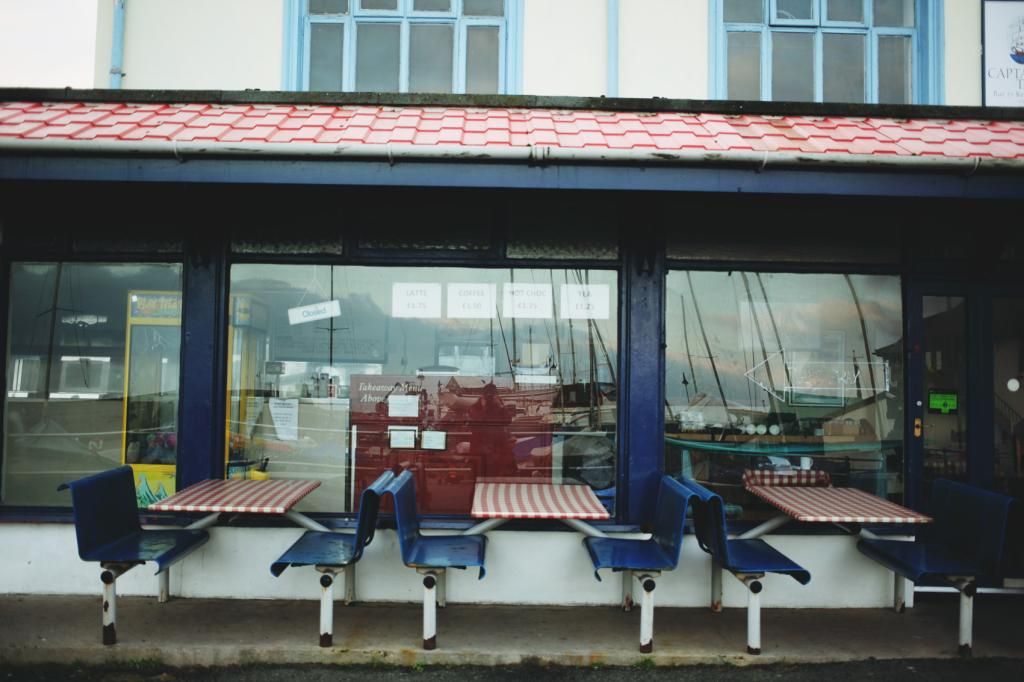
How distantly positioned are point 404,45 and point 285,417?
3.27 m

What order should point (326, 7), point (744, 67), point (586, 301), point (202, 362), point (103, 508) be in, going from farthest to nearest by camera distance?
point (326, 7) → point (744, 67) → point (586, 301) → point (202, 362) → point (103, 508)

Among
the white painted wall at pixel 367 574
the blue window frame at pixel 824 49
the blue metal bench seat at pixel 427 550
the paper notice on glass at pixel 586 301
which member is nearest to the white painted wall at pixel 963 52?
the blue window frame at pixel 824 49

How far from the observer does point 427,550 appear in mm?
4637

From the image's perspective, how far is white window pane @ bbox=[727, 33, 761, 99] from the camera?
603 centimetres

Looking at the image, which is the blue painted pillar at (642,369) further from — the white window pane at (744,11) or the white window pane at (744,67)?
the white window pane at (744,11)

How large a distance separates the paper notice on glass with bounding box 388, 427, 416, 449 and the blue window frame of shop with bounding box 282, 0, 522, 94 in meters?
2.86

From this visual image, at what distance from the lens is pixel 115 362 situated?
18.4 feet

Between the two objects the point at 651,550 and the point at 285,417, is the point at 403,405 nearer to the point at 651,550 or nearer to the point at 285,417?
the point at 285,417

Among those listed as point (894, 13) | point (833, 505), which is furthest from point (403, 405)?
point (894, 13)

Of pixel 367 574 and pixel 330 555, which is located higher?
pixel 330 555

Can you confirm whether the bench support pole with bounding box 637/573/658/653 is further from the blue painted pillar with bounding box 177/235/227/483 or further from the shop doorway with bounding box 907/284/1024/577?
the blue painted pillar with bounding box 177/235/227/483

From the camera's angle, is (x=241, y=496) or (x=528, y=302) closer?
(x=241, y=496)

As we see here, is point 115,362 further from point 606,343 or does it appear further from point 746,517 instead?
point 746,517

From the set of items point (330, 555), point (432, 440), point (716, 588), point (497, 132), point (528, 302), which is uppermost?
point (497, 132)
